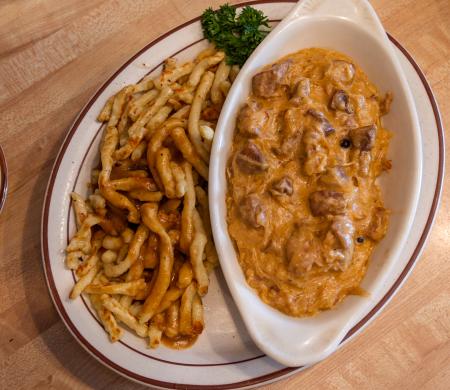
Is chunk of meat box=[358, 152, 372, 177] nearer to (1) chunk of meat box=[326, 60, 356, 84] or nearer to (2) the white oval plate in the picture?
(1) chunk of meat box=[326, 60, 356, 84]

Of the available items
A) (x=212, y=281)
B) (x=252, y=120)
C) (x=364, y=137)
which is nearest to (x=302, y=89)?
(x=252, y=120)

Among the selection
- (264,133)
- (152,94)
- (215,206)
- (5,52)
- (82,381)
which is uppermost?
(5,52)

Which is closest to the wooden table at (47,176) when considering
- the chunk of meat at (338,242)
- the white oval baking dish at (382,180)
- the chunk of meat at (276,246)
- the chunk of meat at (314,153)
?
the white oval baking dish at (382,180)

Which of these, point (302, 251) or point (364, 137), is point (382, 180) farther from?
point (302, 251)

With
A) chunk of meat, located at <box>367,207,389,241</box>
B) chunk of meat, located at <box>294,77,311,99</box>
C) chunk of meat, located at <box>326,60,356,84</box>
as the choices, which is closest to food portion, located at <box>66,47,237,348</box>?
chunk of meat, located at <box>294,77,311,99</box>

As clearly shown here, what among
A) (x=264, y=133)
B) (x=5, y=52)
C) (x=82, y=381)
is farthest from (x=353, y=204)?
(x=5, y=52)

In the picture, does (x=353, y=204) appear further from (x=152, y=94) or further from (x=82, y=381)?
(x=82, y=381)
